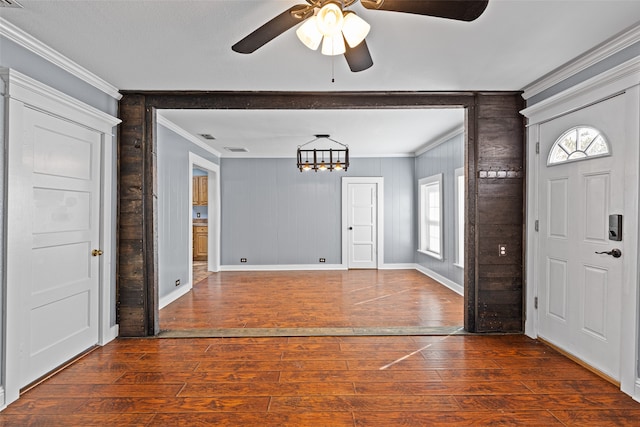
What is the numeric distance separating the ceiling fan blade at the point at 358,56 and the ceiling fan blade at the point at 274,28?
14.9 inches

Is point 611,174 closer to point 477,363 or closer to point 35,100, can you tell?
point 477,363

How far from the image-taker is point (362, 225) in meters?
7.55

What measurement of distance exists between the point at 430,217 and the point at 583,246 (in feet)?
13.2

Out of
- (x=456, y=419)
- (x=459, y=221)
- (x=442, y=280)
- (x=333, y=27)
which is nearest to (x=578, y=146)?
(x=456, y=419)

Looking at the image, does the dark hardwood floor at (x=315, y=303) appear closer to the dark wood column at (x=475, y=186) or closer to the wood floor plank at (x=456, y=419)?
the dark wood column at (x=475, y=186)

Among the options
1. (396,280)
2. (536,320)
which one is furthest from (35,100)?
(396,280)

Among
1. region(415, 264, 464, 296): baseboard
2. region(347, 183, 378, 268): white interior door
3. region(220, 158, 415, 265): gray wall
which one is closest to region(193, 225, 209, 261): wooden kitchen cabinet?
region(220, 158, 415, 265): gray wall

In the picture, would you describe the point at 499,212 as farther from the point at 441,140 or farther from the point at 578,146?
the point at 441,140

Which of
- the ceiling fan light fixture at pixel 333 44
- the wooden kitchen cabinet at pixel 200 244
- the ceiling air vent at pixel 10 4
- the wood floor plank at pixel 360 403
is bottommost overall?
the wood floor plank at pixel 360 403

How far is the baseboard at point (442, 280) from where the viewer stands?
17.5 feet

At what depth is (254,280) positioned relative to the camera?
6.43m

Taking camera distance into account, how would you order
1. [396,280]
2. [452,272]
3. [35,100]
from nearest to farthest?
[35,100] < [452,272] < [396,280]

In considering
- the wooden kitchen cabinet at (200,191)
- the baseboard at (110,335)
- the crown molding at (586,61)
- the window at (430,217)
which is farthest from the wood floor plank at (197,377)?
the wooden kitchen cabinet at (200,191)

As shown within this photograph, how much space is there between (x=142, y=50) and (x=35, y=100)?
81 centimetres
